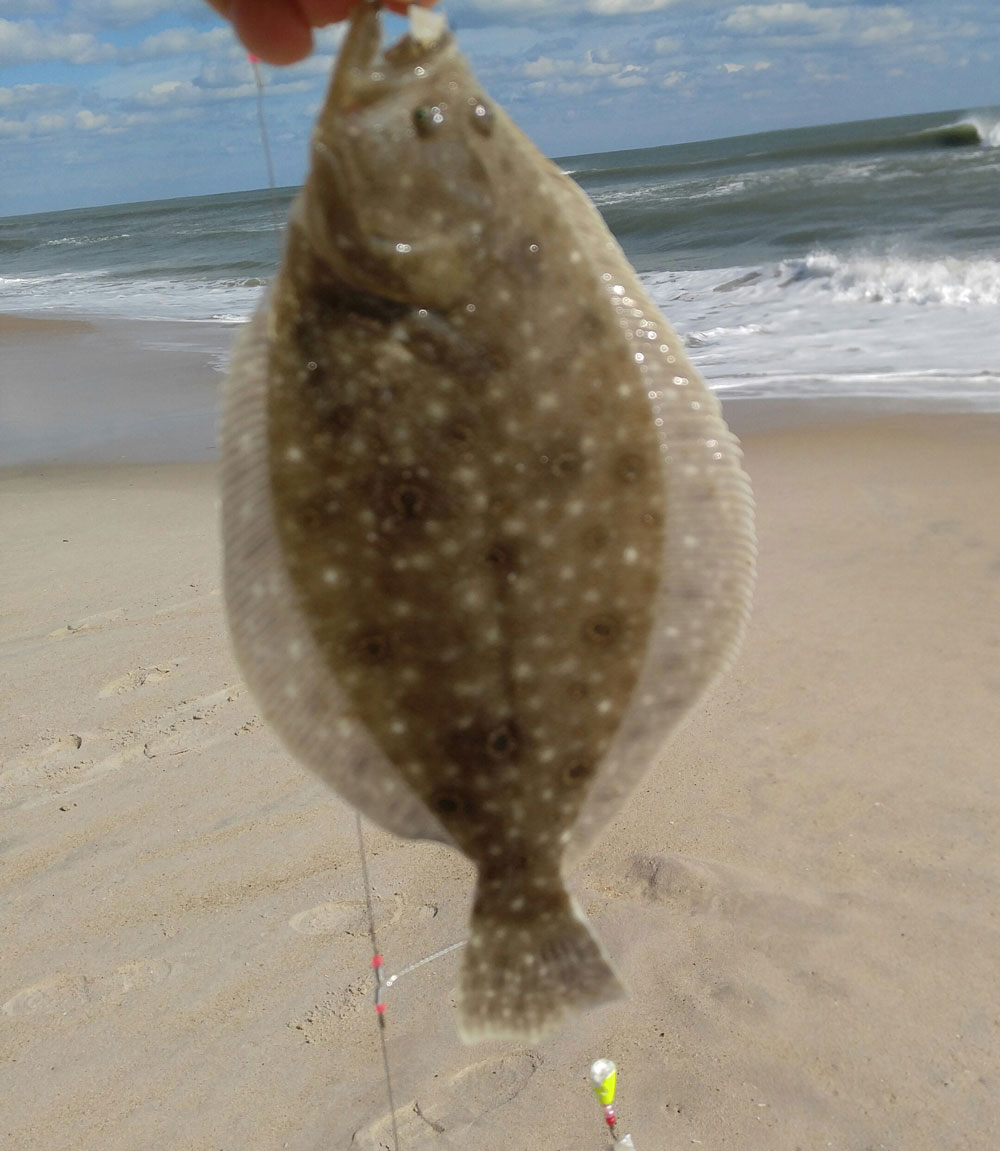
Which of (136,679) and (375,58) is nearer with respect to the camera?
(375,58)

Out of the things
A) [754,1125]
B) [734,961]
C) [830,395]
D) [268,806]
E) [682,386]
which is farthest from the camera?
[830,395]

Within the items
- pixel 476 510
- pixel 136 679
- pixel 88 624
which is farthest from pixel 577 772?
pixel 88 624

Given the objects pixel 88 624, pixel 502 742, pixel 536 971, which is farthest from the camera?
pixel 88 624

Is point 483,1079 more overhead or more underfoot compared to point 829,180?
more overhead

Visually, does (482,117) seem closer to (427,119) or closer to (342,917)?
(427,119)

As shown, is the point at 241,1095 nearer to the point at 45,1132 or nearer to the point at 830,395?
the point at 45,1132

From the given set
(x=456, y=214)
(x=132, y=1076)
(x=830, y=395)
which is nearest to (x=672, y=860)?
(x=132, y=1076)

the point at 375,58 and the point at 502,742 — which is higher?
the point at 375,58
